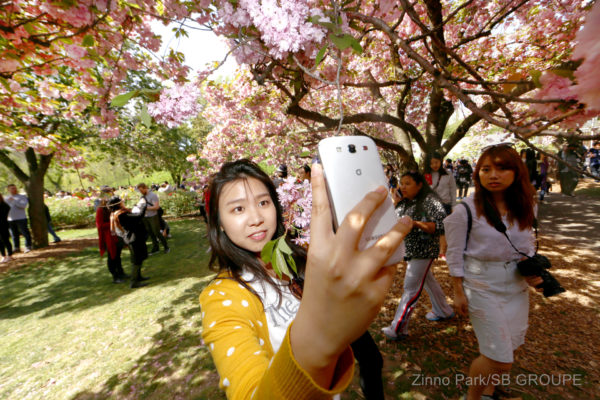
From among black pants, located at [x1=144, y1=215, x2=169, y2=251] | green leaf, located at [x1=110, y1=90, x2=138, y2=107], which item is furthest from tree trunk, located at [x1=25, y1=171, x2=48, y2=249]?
green leaf, located at [x1=110, y1=90, x2=138, y2=107]

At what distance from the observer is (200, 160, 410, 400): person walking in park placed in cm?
54

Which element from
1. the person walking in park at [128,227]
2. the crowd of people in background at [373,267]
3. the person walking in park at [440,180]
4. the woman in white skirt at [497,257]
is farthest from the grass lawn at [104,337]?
the person walking in park at [440,180]

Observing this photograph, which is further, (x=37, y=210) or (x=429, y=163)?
(x=37, y=210)

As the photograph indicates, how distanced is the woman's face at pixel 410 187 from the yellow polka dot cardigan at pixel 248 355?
258 cm

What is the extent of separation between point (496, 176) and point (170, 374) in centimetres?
438

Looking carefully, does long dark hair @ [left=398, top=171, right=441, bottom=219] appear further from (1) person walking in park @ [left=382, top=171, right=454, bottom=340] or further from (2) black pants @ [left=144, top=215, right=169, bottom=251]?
(2) black pants @ [left=144, top=215, right=169, bottom=251]

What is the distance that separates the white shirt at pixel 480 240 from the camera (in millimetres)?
2053

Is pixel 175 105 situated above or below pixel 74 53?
below

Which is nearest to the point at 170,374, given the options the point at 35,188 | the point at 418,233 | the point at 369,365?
the point at 369,365

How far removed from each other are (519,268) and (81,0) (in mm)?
4260

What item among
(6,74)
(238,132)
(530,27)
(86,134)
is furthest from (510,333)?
(86,134)

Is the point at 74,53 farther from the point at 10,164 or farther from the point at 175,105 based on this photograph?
the point at 10,164

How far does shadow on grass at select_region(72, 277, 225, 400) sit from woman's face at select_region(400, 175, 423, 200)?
3.29m

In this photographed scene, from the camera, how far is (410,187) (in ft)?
10.2
